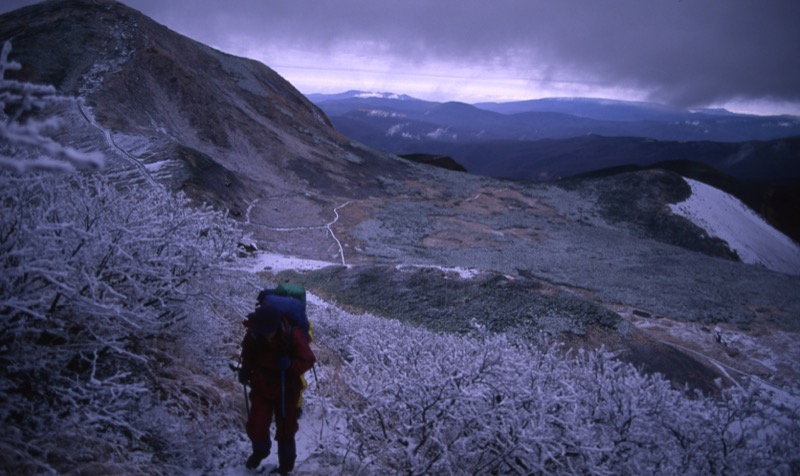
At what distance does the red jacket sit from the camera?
10.1 feet

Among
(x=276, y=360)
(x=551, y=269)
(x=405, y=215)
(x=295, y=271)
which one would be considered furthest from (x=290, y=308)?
(x=405, y=215)

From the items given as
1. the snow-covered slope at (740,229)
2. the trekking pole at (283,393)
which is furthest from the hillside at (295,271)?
the snow-covered slope at (740,229)

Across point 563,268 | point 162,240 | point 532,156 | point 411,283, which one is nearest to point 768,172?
point 532,156

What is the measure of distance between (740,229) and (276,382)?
33821 millimetres

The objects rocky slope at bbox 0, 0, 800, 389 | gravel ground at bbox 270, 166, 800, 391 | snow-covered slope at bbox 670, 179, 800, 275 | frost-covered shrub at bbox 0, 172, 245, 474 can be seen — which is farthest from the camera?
snow-covered slope at bbox 670, 179, 800, 275

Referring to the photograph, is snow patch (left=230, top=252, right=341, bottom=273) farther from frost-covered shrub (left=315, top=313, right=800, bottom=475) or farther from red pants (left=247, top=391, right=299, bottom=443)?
frost-covered shrub (left=315, top=313, right=800, bottom=475)

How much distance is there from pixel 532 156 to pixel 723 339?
155534 millimetres

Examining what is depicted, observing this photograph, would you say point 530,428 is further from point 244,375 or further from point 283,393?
point 244,375

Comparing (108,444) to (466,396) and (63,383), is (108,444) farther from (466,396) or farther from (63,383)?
(466,396)

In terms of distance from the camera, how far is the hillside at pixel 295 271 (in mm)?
2826

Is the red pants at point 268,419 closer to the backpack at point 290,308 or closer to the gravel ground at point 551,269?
the backpack at point 290,308

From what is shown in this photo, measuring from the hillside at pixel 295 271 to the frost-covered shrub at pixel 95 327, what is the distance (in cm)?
2

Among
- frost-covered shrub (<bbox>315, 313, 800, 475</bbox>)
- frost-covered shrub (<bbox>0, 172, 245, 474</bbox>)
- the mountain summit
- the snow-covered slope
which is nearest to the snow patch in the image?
the mountain summit

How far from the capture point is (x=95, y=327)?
10.1 ft
